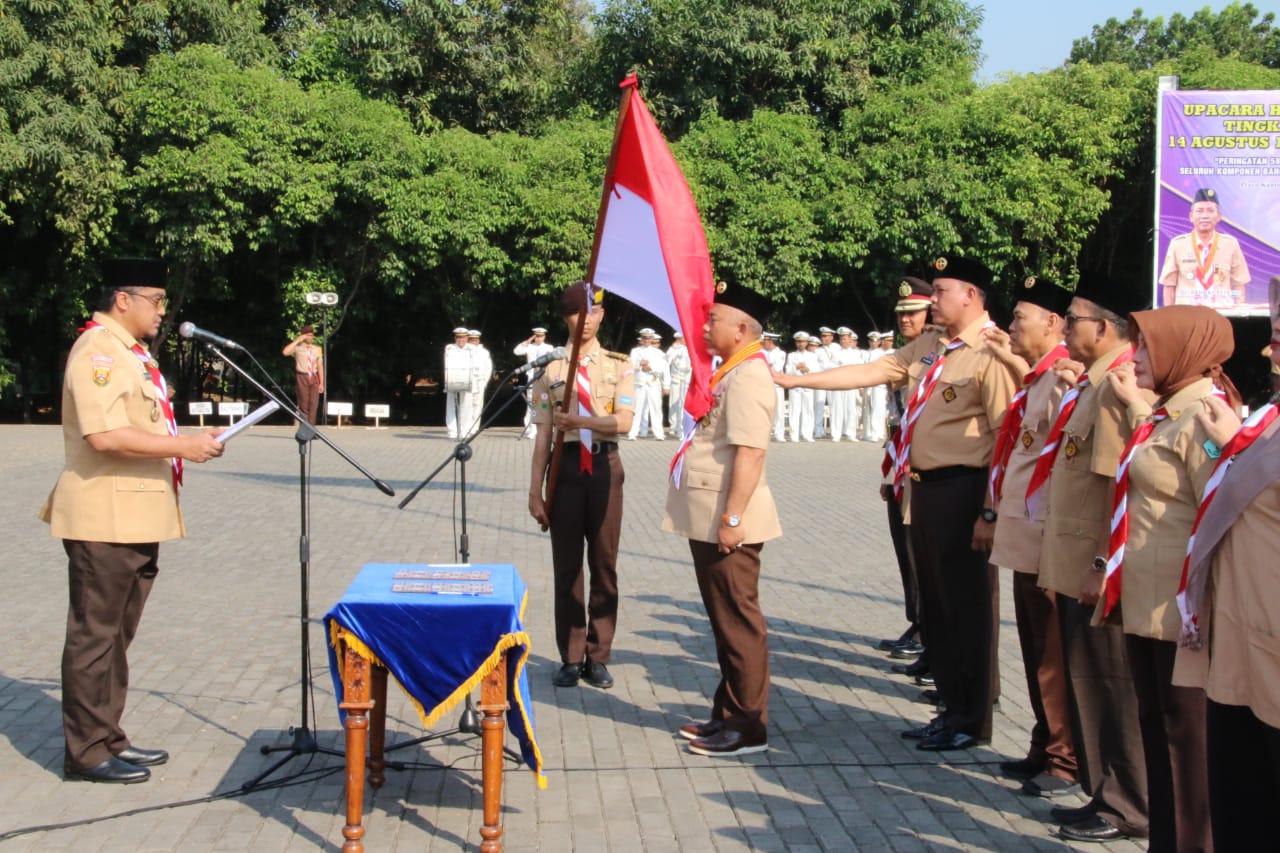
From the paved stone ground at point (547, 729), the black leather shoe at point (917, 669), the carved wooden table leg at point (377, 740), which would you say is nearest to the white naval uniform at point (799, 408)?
the paved stone ground at point (547, 729)

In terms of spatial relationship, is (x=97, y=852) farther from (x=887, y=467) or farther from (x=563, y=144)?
(x=563, y=144)

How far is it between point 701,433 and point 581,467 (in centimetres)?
128

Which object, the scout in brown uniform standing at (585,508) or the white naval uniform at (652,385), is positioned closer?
the scout in brown uniform standing at (585,508)

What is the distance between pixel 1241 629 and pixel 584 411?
4130 millimetres

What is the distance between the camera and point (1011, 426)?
224 inches

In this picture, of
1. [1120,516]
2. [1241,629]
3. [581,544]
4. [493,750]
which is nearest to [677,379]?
[581,544]

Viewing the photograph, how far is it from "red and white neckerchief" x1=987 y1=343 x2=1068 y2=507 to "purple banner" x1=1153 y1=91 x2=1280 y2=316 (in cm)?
2170

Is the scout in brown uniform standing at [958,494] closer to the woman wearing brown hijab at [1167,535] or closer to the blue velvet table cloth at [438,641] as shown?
the woman wearing brown hijab at [1167,535]

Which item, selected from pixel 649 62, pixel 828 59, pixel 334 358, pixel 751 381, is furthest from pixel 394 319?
pixel 751 381

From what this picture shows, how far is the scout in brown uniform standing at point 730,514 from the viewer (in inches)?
223


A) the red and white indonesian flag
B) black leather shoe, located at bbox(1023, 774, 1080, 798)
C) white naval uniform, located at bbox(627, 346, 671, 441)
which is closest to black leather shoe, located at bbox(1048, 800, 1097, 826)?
black leather shoe, located at bbox(1023, 774, 1080, 798)

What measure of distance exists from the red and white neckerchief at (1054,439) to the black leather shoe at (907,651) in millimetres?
2553

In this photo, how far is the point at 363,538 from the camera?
39.5 feet

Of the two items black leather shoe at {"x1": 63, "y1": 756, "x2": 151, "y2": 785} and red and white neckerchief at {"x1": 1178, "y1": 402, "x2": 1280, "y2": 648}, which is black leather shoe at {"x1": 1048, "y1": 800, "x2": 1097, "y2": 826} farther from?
black leather shoe at {"x1": 63, "y1": 756, "x2": 151, "y2": 785}
